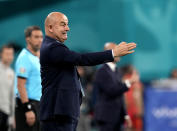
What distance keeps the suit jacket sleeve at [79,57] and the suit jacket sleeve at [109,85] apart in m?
2.66

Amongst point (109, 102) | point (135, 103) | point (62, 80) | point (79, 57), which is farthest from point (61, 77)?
point (135, 103)

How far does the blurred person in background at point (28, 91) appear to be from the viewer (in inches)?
241

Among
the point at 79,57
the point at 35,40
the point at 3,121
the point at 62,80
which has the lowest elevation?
the point at 3,121

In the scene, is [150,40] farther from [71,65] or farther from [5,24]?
[71,65]

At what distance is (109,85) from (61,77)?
2.71m

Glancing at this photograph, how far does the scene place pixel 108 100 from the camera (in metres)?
7.39

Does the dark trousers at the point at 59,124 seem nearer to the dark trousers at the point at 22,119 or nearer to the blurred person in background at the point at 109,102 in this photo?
the dark trousers at the point at 22,119

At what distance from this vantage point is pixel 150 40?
1240cm

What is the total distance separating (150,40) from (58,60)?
8051 mm

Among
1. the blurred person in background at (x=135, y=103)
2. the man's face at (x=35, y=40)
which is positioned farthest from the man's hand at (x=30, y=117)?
the blurred person in background at (x=135, y=103)

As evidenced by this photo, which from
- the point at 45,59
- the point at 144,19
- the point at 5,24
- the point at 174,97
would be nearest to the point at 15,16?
the point at 5,24

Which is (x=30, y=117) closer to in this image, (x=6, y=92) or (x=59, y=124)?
(x=59, y=124)

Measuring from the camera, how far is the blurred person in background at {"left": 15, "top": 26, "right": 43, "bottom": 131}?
6.13m

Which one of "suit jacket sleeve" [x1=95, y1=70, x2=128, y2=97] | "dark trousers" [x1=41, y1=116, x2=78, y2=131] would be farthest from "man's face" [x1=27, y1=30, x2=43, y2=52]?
"dark trousers" [x1=41, y1=116, x2=78, y2=131]
